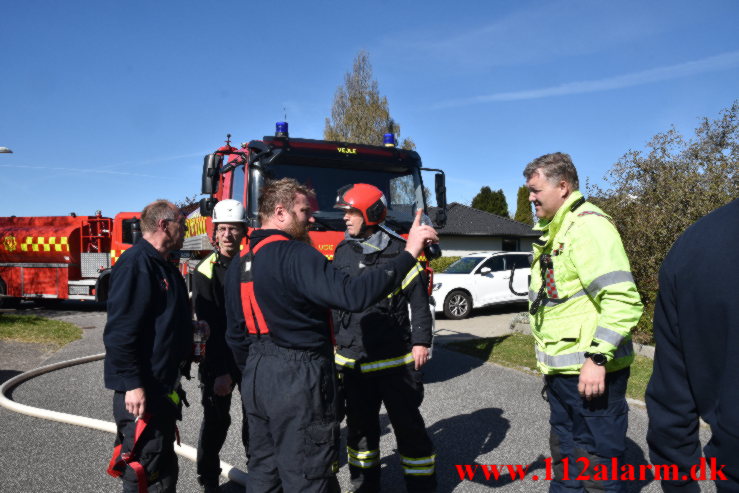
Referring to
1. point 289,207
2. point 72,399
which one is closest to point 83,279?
point 72,399

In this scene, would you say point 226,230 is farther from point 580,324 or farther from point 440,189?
point 440,189

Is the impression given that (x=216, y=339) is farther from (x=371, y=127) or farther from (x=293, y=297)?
(x=371, y=127)

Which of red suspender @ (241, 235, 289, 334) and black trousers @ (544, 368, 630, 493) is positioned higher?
red suspender @ (241, 235, 289, 334)

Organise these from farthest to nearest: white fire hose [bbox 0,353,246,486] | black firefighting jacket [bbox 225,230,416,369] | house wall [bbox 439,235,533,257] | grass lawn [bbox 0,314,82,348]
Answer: house wall [bbox 439,235,533,257] < grass lawn [bbox 0,314,82,348] < white fire hose [bbox 0,353,246,486] < black firefighting jacket [bbox 225,230,416,369]

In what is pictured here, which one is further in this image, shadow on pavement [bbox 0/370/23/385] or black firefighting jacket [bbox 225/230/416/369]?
shadow on pavement [bbox 0/370/23/385]

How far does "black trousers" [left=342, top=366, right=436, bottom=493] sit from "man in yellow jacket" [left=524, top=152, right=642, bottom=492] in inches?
31.4

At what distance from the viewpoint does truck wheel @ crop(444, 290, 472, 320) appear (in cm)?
1298

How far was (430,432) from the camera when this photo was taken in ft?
15.8

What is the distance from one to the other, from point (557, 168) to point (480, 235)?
30475 millimetres

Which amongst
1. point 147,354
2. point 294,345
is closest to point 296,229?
point 294,345

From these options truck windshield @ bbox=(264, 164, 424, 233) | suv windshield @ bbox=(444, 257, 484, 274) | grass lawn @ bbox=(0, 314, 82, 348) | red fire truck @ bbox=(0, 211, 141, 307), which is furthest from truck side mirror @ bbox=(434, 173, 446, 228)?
red fire truck @ bbox=(0, 211, 141, 307)

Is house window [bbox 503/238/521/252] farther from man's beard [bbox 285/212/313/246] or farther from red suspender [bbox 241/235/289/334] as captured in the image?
red suspender [bbox 241/235/289/334]

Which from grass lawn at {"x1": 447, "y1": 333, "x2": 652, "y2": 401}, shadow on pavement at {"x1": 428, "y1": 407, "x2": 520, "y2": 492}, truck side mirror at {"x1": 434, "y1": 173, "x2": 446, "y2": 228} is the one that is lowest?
shadow on pavement at {"x1": 428, "y1": 407, "x2": 520, "y2": 492}

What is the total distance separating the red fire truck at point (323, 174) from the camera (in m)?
5.99
